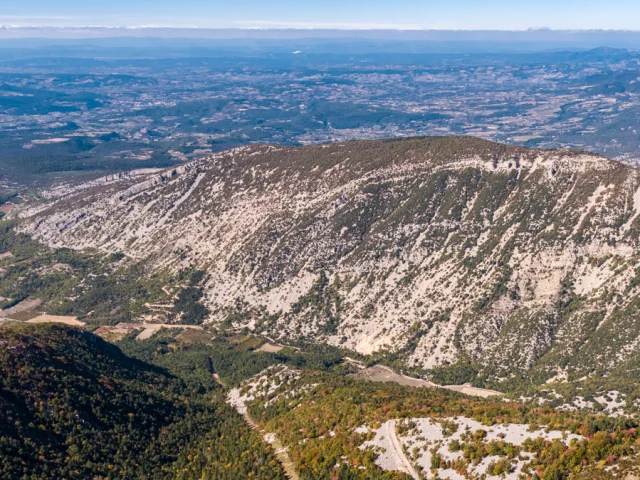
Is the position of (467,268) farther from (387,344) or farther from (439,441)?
(439,441)

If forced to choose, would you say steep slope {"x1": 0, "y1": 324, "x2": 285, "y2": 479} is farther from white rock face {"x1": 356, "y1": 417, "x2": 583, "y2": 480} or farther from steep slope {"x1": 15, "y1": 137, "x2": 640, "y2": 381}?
steep slope {"x1": 15, "y1": 137, "x2": 640, "y2": 381}

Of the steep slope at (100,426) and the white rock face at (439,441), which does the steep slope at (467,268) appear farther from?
the white rock face at (439,441)

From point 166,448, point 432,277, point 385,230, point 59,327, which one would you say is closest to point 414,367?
point 432,277

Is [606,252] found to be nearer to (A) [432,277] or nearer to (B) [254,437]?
(A) [432,277]

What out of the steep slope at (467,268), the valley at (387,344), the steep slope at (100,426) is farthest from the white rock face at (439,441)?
the steep slope at (467,268)

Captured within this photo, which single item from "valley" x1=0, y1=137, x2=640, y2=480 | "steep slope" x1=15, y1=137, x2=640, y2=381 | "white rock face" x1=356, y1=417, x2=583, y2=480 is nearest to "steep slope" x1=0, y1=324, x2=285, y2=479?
"valley" x1=0, y1=137, x2=640, y2=480

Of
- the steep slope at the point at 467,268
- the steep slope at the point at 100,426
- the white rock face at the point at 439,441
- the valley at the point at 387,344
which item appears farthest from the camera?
the steep slope at the point at 467,268

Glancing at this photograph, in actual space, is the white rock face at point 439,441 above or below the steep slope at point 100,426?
above
